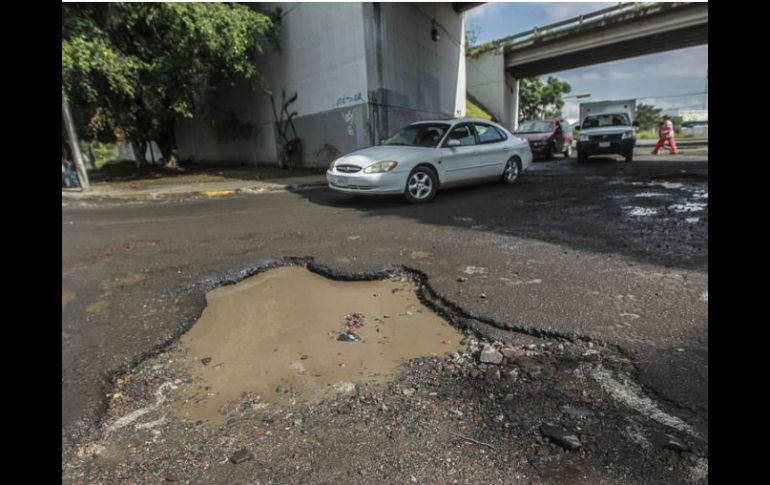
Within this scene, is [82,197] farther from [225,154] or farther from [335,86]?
[225,154]

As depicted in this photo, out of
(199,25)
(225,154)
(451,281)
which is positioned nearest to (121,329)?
(451,281)

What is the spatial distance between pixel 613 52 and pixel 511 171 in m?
24.7

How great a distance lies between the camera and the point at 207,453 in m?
1.71

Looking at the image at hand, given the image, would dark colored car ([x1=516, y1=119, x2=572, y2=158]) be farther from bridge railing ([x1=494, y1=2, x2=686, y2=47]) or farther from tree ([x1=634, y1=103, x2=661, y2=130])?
tree ([x1=634, y1=103, x2=661, y2=130])

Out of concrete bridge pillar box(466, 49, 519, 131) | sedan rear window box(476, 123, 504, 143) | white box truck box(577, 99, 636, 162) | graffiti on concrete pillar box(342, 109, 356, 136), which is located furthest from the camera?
concrete bridge pillar box(466, 49, 519, 131)

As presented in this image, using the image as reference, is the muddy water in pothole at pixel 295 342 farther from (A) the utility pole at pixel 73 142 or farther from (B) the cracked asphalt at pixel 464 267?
(A) the utility pole at pixel 73 142

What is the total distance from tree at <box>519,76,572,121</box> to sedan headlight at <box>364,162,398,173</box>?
4283 centimetres

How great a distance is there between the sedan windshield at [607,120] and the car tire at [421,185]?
391 inches

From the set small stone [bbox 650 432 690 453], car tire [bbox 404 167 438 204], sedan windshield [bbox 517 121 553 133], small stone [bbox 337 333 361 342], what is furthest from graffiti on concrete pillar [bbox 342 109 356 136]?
small stone [bbox 650 432 690 453]

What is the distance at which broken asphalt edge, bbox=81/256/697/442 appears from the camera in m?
2.25

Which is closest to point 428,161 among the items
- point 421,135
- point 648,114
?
point 421,135

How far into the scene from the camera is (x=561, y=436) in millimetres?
1673

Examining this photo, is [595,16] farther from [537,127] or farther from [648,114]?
[648,114]
